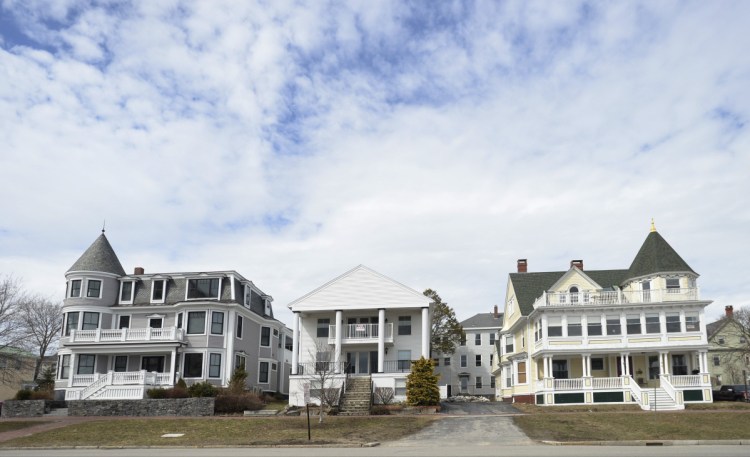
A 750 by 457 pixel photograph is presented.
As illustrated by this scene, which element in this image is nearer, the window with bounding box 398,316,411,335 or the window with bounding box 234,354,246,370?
the window with bounding box 398,316,411,335

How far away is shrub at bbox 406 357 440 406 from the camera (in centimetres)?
3553

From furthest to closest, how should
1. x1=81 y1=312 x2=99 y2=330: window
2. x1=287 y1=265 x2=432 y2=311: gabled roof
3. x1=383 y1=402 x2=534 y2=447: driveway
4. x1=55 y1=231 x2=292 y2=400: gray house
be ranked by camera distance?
x1=81 y1=312 x2=99 y2=330: window → x1=55 y1=231 x2=292 y2=400: gray house → x1=287 y1=265 x2=432 y2=311: gabled roof → x1=383 y1=402 x2=534 y2=447: driveway

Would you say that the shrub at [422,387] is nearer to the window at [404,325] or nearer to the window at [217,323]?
the window at [404,325]

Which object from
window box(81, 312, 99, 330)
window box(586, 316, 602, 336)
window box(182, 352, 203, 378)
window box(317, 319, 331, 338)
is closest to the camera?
window box(586, 316, 602, 336)

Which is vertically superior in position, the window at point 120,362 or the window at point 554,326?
the window at point 554,326

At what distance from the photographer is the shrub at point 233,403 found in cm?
3488

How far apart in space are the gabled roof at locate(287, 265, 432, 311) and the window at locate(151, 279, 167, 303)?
10.5 m

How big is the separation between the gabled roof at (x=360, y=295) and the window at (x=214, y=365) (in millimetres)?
6651

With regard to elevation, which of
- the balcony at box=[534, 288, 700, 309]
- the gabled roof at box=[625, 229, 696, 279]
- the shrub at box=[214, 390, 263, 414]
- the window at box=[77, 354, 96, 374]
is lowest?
the shrub at box=[214, 390, 263, 414]

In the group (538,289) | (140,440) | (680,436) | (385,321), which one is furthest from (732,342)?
(140,440)

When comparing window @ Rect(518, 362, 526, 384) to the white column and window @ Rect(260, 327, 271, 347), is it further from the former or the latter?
window @ Rect(260, 327, 271, 347)

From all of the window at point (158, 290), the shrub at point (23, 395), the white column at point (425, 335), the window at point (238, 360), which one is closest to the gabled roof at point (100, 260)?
the window at point (158, 290)

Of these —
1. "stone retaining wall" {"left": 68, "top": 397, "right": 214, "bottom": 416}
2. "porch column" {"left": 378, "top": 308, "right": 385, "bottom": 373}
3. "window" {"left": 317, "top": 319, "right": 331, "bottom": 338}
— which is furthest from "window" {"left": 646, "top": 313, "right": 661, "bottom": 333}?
"stone retaining wall" {"left": 68, "top": 397, "right": 214, "bottom": 416}

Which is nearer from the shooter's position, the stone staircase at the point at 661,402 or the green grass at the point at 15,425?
the green grass at the point at 15,425
